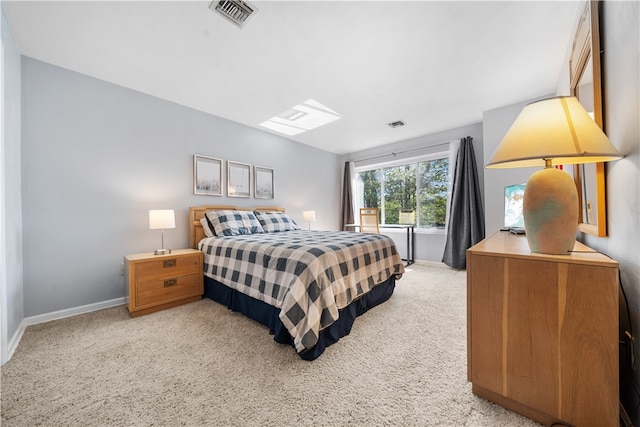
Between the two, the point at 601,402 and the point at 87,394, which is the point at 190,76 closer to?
the point at 87,394

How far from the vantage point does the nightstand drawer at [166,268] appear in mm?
2316

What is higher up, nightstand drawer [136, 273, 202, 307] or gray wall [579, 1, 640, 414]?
gray wall [579, 1, 640, 414]

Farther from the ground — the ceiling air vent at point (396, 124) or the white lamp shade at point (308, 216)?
the ceiling air vent at point (396, 124)

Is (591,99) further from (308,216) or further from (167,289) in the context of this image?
(308,216)

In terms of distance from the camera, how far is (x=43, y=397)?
1.27 meters

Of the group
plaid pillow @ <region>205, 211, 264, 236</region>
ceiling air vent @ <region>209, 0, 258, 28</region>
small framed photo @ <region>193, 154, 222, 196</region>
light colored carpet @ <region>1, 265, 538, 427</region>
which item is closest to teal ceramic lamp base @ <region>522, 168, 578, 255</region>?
light colored carpet @ <region>1, 265, 538, 427</region>

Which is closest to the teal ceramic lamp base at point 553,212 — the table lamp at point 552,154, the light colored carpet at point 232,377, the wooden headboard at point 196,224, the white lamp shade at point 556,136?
the table lamp at point 552,154

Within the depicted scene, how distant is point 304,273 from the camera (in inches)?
67.4

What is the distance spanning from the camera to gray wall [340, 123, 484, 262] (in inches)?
154

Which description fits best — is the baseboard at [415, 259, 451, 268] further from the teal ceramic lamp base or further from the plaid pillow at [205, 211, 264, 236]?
the teal ceramic lamp base

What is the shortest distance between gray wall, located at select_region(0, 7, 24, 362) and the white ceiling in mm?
330

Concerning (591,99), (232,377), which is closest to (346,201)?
(591,99)

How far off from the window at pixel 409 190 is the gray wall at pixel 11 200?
4785mm

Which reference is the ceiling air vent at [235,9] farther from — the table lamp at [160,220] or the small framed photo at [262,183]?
the small framed photo at [262,183]
